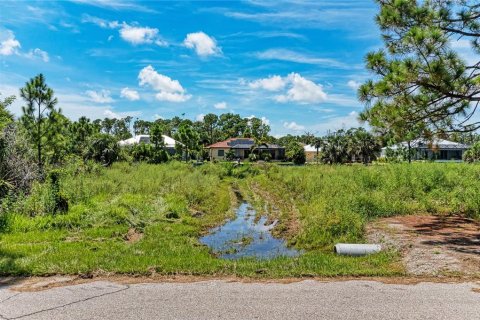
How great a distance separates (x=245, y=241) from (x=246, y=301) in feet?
17.3

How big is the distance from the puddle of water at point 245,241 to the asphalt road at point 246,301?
9.29 feet

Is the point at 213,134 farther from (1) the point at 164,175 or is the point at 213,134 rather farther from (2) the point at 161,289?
(2) the point at 161,289

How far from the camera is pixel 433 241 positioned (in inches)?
340

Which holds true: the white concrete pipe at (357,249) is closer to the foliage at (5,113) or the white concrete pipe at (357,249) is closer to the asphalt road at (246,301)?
the asphalt road at (246,301)

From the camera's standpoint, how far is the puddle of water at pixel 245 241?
9094 millimetres

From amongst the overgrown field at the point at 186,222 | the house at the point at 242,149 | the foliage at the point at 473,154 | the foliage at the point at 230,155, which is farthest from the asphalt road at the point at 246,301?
the foliage at the point at 230,155

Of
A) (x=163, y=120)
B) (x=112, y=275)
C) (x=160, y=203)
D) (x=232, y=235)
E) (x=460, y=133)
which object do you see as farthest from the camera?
(x=163, y=120)

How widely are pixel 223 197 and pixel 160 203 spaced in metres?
5.85

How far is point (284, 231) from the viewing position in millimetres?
11625

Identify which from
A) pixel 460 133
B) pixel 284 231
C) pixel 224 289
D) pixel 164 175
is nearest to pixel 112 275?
pixel 224 289

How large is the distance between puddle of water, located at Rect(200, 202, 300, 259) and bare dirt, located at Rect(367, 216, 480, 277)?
2478mm

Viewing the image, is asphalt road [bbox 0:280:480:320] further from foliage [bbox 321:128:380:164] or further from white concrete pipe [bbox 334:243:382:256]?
foliage [bbox 321:128:380:164]

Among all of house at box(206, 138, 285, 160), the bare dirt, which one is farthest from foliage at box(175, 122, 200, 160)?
the bare dirt

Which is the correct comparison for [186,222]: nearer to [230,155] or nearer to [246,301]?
[246,301]
